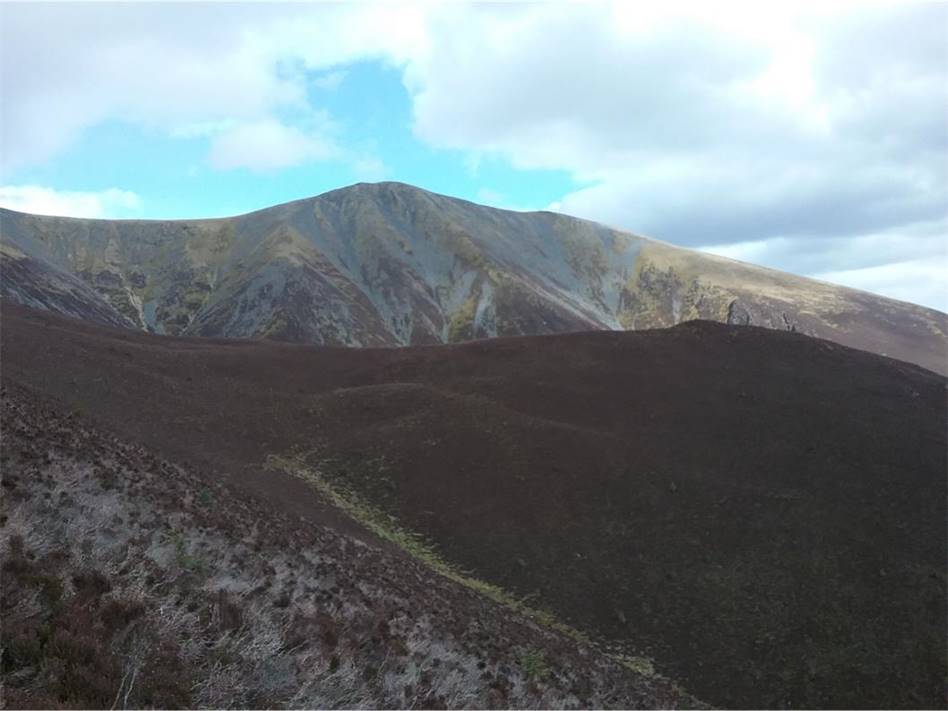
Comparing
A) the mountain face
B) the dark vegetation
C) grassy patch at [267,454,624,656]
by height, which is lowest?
grassy patch at [267,454,624,656]

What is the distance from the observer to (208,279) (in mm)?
156875

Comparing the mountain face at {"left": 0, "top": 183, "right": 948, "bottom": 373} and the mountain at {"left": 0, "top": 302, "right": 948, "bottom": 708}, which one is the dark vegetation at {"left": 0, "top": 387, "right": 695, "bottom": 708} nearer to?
the mountain at {"left": 0, "top": 302, "right": 948, "bottom": 708}

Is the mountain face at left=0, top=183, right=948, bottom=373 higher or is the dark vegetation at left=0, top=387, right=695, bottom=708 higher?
the mountain face at left=0, top=183, right=948, bottom=373

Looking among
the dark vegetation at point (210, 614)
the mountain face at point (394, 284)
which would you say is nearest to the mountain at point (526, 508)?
the dark vegetation at point (210, 614)

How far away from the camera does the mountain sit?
11.9 metres

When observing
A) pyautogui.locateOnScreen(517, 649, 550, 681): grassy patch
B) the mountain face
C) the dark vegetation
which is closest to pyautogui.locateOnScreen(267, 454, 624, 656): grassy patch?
the dark vegetation

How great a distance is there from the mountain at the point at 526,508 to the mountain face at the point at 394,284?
305 ft

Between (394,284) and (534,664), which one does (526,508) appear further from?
(394,284)

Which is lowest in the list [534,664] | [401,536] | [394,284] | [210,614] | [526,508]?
[401,536]

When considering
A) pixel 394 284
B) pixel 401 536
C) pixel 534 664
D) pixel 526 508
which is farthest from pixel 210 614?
pixel 394 284

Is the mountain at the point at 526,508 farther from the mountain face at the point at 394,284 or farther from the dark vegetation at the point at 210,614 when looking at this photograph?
the mountain face at the point at 394,284

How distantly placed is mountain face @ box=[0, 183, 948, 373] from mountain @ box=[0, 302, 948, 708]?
9287 cm

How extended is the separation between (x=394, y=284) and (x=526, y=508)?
136 meters

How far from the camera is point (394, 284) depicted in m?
158
